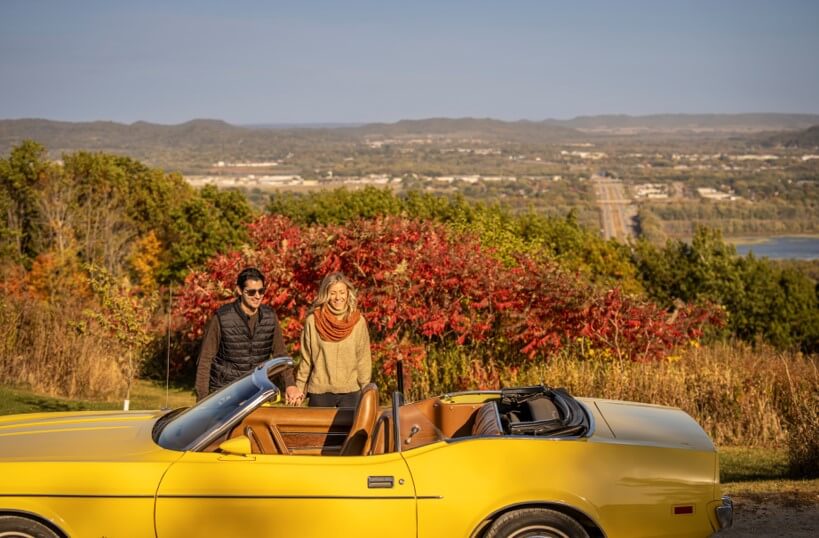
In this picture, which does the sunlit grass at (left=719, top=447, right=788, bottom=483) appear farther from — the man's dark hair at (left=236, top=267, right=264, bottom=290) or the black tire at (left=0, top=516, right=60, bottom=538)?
the black tire at (left=0, top=516, right=60, bottom=538)

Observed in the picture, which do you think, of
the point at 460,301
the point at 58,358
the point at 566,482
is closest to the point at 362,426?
the point at 566,482

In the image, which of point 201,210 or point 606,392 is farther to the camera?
point 201,210

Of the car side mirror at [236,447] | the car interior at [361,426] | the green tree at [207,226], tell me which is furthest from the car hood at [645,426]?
the green tree at [207,226]

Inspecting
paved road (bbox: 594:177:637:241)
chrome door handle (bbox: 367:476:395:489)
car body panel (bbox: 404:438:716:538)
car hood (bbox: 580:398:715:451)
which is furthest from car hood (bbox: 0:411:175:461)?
paved road (bbox: 594:177:637:241)

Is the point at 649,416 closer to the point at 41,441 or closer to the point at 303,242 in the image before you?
the point at 41,441

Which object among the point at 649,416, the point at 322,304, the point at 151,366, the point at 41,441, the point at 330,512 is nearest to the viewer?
the point at 330,512

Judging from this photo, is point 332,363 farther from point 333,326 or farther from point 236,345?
point 236,345

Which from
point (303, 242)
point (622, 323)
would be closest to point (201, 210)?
point (303, 242)

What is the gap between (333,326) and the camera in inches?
272

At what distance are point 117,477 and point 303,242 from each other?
8940 millimetres

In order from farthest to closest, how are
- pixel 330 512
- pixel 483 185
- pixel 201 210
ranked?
1. pixel 483 185
2. pixel 201 210
3. pixel 330 512

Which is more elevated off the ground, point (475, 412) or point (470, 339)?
point (475, 412)

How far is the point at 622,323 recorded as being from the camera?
12.6 meters

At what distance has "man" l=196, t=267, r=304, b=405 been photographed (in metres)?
6.74
